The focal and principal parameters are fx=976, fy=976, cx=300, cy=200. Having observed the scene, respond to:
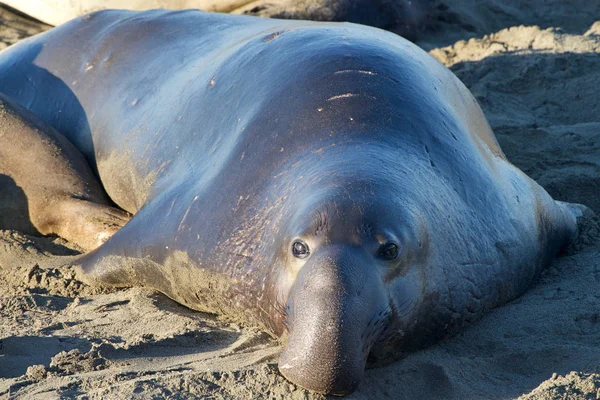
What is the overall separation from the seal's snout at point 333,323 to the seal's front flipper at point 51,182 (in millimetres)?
2200

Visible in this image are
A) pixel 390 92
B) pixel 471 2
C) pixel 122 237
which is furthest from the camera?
pixel 471 2

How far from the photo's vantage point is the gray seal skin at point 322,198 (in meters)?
2.93

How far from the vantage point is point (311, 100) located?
3818 mm

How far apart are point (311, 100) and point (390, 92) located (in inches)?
12.2

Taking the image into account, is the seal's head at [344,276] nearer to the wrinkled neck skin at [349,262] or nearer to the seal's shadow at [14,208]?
the wrinkled neck skin at [349,262]

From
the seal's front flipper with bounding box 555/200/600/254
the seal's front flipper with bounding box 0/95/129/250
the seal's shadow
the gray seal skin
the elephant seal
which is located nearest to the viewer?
the gray seal skin

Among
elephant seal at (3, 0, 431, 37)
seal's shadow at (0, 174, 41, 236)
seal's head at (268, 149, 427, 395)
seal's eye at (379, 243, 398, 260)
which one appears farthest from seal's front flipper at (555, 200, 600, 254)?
elephant seal at (3, 0, 431, 37)

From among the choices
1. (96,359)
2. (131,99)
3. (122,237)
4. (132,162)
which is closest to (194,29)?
(131,99)

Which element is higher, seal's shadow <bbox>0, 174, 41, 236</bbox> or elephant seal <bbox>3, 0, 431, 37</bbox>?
elephant seal <bbox>3, 0, 431, 37</bbox>

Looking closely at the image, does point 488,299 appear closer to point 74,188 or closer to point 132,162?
point 132,162

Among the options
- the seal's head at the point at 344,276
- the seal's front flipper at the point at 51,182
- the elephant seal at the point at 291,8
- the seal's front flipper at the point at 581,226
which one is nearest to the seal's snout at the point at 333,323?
the seal's head at the point at 344,276

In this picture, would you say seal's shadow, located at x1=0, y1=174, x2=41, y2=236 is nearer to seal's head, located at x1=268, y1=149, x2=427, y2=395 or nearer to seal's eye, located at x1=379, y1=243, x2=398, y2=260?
seal's head, located at x1=268, y1=149, x2=427, y2=395

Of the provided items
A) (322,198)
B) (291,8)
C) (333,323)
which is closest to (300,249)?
(322,198)

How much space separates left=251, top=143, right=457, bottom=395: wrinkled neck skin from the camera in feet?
9.16
